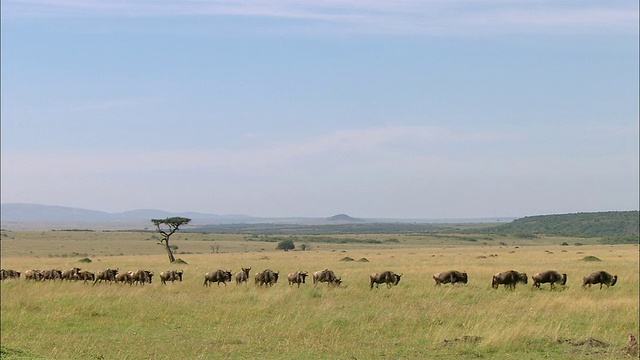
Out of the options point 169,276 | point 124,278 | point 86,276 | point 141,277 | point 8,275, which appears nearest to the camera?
point 141,277

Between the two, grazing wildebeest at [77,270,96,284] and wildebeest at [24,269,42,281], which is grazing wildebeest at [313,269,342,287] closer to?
grazing wildebeest at [77,270,96,284]

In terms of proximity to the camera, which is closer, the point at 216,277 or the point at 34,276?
the point at 216,277

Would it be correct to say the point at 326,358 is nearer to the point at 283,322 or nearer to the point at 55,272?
the point at 283,322

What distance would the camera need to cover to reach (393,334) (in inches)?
685

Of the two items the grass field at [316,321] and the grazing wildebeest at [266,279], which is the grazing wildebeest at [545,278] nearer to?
the grass field at [316,321]

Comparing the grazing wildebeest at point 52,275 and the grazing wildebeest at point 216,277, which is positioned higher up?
the grazing wildebeest at point 216,277

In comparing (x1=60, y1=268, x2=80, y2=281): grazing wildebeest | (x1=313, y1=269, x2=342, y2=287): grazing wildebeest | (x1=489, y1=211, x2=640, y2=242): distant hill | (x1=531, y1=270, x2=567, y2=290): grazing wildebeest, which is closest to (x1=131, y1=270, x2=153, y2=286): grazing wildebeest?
(x1=60, y1=268, x2=80, y2=281): grazing wildebeest

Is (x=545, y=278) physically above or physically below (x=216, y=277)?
above

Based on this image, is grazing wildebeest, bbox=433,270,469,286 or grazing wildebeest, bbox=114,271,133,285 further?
grazing wildebeest, bbox=114,271,133,285

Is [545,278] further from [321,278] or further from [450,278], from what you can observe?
[321,278]

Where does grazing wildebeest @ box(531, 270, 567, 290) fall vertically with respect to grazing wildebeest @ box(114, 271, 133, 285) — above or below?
above

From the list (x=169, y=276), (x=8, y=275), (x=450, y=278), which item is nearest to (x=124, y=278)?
(x=169, y=276)

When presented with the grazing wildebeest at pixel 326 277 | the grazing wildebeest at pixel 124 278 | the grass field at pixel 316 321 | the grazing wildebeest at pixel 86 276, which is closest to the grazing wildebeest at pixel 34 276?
the grazing wildebeest at pixel 86 276

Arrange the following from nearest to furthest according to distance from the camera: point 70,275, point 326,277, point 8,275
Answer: point 326,277, point 70,275, point 8,275
